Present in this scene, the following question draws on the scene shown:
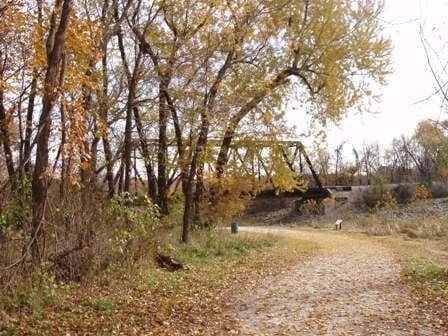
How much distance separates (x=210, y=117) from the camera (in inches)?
584

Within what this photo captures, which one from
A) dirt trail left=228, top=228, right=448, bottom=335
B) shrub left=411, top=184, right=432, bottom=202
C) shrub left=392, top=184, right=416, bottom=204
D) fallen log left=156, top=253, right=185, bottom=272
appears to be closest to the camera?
dirt trail left=228, top=228, right=448, bottom=335

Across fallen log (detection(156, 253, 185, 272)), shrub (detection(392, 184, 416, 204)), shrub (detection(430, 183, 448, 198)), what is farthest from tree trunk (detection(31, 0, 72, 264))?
shrub (detection(430, 183, 448, 198))

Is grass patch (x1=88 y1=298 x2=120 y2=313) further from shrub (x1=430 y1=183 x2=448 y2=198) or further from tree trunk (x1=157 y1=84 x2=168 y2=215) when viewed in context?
shrub (x1=430 y1=183 x2=448 y2=198)

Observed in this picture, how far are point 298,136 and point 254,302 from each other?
528 inches

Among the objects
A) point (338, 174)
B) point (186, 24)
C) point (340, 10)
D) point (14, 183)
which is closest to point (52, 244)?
point (14, 183)

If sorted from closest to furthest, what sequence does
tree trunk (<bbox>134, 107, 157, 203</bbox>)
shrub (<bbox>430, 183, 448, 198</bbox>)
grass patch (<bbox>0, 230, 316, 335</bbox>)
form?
grass patch (<bbox>0, 230, 316, 335</bbox>) < tree trunk (<bbox>134, 107, 157, 203</bbox>) < shrub (<bbox>430, 183, 448, 198</bbox>)

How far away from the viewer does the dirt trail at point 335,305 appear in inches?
259

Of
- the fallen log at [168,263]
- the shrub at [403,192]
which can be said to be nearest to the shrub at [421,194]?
the shrub at [403,192]

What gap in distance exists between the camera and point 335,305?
7914 mm

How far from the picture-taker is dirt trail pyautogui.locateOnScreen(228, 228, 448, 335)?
6.57 m

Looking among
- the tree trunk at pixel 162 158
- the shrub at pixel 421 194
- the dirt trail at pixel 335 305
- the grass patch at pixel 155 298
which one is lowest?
the dirt trail at pixel 335 305

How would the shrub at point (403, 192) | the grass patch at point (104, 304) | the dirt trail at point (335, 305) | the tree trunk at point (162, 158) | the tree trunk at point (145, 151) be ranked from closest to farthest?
the dirt trail at point (335, 305), the grass patch at point (104, 304), the tree trunk at point (145, 151), the tree trunk at point (162, 158), the shrub at point (403, 192)

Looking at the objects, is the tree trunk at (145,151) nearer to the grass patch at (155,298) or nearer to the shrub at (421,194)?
the grass patch at (155,298)

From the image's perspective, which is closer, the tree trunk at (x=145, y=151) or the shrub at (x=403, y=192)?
the tree trunk at (x=145, y=151)
